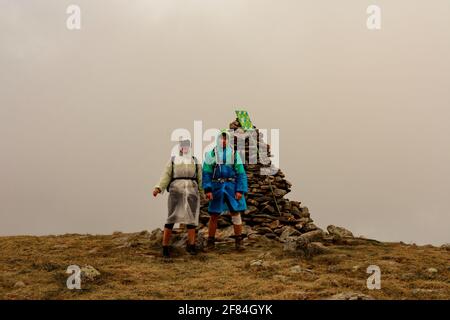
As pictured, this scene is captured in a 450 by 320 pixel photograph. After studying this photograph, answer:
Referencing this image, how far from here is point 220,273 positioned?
9.84 meters

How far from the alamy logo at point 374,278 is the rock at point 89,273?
18.5 ft

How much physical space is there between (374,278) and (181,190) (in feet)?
17.8

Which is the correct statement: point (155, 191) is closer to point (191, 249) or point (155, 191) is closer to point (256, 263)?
point (191, 249)

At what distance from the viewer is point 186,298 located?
769 centimetres

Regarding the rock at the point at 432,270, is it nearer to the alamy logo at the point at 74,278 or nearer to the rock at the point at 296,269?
the rock at the point at 296,269

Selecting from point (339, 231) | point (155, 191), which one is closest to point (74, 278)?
point (155, 191)

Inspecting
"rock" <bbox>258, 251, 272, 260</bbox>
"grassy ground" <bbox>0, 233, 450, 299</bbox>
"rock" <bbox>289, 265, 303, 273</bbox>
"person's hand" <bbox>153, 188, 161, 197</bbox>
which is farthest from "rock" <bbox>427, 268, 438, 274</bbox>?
"person's hand" <bbox>153, 188, 161, 197</bbox>

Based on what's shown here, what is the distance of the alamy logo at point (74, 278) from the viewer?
848 cm

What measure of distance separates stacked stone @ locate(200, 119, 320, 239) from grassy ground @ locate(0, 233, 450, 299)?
4.92 ft

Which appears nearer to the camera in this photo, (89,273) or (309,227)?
(89,273)

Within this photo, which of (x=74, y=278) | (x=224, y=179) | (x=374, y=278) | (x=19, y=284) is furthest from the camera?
(x=224, y=179)

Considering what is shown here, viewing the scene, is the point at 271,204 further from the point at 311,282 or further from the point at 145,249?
the point at 311,282

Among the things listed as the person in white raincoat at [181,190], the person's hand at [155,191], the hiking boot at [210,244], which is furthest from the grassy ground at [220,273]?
the person's hand at [155,191]
